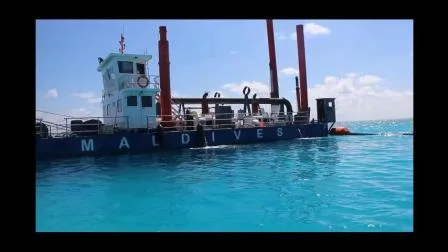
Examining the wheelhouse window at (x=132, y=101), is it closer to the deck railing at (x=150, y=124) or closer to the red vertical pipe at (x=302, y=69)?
the deck railing at (x=150, y=124)

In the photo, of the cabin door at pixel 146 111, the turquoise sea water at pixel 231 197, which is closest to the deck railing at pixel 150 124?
the cabin door at pixel 146 111

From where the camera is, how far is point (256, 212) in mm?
6438

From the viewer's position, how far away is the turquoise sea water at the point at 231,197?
5.87m

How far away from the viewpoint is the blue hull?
1686cm

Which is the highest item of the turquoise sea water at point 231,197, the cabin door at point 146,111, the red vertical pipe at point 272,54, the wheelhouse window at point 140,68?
the red vertical pipe at point 272,54

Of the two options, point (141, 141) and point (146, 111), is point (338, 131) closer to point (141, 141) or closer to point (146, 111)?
point (146, 111)

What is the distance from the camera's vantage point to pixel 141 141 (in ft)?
61.4

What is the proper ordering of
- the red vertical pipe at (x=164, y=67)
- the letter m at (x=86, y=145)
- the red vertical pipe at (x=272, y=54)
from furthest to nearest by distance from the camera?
the red vertical pipe at (x=272, y=54), the red vertical pipe at (x=164, y=67), the letter m at (x=86, y=145)

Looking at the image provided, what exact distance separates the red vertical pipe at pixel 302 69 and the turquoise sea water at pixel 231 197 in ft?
54.1

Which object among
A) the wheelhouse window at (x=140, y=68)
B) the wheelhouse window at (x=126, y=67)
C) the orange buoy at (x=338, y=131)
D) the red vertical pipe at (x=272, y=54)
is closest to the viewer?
the wheelhouse window at (x=126, y=67)

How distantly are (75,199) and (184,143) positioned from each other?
12264 millimetres

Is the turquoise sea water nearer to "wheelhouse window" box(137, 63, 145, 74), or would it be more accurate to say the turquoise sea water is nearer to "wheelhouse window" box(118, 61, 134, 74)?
"wheelhouse window" box(118, 61, 134, 74)
